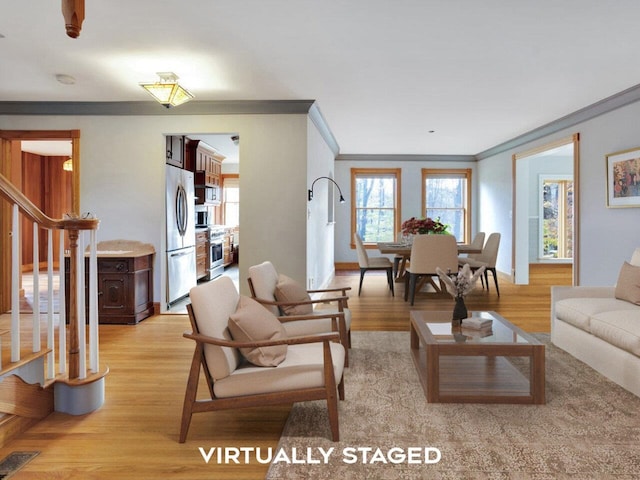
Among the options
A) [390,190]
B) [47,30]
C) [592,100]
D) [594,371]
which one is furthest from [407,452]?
[390,190]

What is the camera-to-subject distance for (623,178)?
4859mm

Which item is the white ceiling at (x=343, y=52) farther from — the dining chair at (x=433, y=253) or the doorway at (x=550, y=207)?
the doorway at (x=550, y=207)

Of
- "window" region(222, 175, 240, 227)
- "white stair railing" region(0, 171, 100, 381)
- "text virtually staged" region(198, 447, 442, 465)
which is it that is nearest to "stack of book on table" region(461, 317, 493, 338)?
"text virtually staged" region(198, 447, 442, 465)

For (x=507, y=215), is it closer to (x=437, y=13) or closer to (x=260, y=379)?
(x=437, y=13)

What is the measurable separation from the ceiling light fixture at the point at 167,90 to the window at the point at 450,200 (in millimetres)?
6679

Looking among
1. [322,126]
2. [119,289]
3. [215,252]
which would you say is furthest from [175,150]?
[215,252]

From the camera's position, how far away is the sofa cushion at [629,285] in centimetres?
357

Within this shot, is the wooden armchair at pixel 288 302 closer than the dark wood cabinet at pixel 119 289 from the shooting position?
Yes

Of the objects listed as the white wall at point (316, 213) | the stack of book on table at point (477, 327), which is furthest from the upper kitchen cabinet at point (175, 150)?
the stack of book on table at point (477, 327)

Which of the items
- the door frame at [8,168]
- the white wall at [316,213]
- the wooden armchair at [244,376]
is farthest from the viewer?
the white wall at [316,213]

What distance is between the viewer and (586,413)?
2.60 m

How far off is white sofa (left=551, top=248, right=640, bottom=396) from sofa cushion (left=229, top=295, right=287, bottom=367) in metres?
2.28

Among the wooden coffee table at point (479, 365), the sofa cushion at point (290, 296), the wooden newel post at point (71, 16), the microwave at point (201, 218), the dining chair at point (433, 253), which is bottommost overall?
the wooden coffee table at point (479, 365)

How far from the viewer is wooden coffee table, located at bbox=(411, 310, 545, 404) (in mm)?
2713
